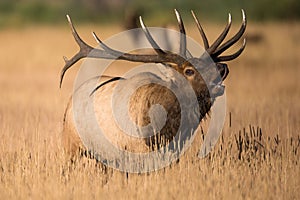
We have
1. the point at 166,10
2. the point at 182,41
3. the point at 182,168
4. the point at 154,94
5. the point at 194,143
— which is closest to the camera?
the point at 182,168

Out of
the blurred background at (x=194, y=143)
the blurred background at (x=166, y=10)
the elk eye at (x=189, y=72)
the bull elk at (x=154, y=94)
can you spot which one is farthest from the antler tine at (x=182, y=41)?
the blurred background at (x=166, y=10)

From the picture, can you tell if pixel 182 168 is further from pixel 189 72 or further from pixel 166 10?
pixel 166 10

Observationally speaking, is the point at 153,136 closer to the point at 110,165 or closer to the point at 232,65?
the point at 110,165

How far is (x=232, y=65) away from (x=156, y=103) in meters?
14.5

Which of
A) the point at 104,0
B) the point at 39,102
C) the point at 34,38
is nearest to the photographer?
the point at 39,102

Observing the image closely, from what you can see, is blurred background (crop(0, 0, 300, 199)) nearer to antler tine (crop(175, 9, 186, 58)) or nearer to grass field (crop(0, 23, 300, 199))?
grass field (crop(0, 23, 300, 199))

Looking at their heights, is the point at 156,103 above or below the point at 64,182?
above

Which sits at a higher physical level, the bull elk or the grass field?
the bull elk

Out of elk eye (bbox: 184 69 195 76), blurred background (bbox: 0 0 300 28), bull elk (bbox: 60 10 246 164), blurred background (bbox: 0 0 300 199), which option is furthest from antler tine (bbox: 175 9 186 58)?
blurred background (bbox: 0 0 300 28)

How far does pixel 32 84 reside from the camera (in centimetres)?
1788

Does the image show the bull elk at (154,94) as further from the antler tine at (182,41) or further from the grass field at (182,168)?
the grass field at (182,168)

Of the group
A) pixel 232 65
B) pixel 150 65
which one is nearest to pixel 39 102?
pixel 150 65

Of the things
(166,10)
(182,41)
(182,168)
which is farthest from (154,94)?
(166,10)

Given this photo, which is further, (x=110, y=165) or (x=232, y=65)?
(x=232, y=65)
